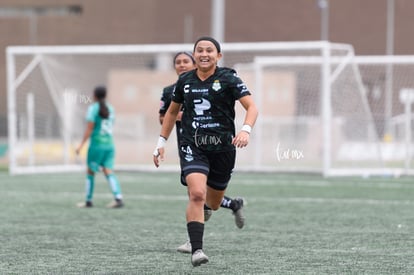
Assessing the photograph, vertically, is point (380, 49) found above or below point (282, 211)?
above

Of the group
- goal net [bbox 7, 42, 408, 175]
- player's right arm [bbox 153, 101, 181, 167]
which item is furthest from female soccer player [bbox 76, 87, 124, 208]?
goal net [bbox 7, 42, 408, 175]

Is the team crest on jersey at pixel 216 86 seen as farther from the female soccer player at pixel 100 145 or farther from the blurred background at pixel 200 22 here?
the blurred background at pixel 200 22

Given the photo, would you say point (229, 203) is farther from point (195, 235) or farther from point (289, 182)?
point (289, 182)

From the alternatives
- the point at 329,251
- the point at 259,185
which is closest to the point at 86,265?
the point at 329,251

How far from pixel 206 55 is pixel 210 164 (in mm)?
936

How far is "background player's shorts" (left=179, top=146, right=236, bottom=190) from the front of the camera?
25.2ft

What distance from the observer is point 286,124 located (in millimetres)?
24625

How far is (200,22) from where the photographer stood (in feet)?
177

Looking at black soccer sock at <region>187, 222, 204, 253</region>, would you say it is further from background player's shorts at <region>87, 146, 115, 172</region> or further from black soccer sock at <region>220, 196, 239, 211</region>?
background player's shorts at <region>87, 146, 115, 172</region>

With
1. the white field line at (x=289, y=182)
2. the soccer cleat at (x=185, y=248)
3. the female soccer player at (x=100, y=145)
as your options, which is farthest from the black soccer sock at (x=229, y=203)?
the white field line at (x=289, y=182)

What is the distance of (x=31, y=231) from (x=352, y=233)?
11.6ft

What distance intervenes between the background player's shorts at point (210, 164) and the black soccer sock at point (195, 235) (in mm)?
459

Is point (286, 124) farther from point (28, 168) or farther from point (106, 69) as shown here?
point (28, 168)

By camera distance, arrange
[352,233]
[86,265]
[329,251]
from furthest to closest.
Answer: [352,233], [329,251], [86,265]
